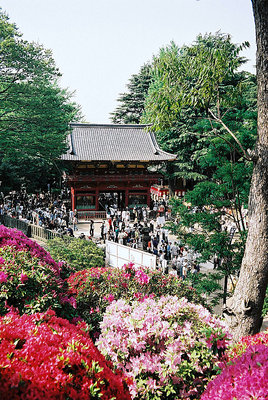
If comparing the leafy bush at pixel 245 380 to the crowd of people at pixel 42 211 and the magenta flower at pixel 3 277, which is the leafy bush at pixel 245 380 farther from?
the crowd of people at pixel 42 211

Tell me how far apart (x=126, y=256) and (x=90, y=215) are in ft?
54.2

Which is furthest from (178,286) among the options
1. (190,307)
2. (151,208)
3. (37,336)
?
(151,208)

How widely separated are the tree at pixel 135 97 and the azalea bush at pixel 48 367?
4030cm

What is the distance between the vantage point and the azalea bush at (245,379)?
2.33 meters

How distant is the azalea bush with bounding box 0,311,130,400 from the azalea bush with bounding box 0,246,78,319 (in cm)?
76

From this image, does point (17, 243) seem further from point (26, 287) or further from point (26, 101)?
point (26, 101)

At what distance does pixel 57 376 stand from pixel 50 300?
189 cm

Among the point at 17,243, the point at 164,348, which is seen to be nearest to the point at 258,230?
the point at 164,348

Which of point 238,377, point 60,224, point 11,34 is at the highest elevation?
point 11,34

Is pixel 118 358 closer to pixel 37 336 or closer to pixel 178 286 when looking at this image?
pixel 37 336

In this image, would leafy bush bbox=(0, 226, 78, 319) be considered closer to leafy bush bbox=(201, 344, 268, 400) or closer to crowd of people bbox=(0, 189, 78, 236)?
leafy bush bbox=(201, 344, 268, 400)

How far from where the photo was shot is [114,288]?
19.6 ft

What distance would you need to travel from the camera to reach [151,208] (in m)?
30.5

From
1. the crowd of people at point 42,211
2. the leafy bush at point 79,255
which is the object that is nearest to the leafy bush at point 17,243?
the leafy bush at point 79,255
